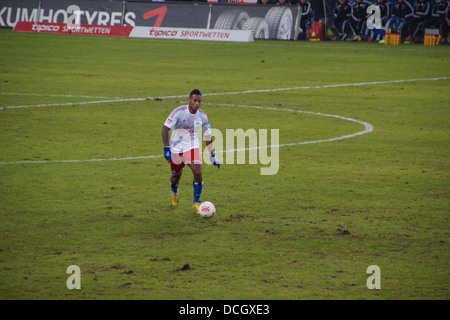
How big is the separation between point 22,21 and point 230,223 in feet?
127

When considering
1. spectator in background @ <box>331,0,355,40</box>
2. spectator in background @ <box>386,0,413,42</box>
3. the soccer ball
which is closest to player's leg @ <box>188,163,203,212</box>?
the soccer ball

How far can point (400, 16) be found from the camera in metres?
43.1

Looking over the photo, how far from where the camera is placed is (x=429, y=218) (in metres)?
9.84

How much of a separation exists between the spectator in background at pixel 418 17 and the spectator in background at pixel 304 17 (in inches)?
252

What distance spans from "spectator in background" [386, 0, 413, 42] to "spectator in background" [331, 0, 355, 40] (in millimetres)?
2893

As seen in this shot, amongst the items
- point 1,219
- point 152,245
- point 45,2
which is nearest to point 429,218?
point 152,245

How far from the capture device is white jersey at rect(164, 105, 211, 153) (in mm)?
10516

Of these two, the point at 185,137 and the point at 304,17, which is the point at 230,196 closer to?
the point at 185,137

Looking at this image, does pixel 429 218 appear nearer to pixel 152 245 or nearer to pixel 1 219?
pixel 152 245

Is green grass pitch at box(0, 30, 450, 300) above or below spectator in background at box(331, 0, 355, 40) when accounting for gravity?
below

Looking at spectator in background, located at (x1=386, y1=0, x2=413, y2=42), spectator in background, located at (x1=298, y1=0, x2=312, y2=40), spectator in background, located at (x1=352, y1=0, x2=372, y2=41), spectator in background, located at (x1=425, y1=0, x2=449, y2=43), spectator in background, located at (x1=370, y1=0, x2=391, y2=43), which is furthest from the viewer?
spectator in background, located at (x1=298, y1=0, x2=312, y2=40)

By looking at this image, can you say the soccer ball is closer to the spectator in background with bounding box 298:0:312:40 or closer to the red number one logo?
the red number one logo

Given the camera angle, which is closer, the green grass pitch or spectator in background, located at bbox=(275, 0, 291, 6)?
the green grass pitch

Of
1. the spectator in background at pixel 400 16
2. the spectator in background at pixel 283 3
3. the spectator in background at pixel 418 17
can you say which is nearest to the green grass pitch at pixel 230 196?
the spectator in background at pixel 400 16
